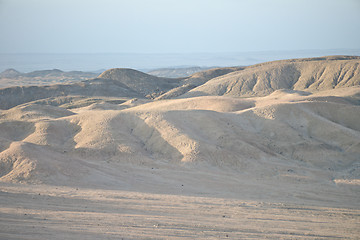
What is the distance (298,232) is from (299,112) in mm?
22863

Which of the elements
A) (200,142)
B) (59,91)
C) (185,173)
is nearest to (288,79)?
(59,91)

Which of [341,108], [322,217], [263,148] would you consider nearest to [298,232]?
[322,217]

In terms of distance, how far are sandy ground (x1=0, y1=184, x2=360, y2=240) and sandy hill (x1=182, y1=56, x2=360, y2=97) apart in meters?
64.7

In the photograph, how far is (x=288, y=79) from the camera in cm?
9275

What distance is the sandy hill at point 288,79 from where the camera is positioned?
8400 centimetres

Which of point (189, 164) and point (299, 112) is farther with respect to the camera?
point (299, 112)

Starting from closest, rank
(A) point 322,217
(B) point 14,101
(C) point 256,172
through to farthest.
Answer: (A) point 322,217, (C) point 256,172, (B) point 14,101

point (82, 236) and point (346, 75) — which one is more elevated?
point (346, 75)

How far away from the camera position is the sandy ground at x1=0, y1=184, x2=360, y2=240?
1342 cm

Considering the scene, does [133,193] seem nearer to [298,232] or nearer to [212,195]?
[212,195]

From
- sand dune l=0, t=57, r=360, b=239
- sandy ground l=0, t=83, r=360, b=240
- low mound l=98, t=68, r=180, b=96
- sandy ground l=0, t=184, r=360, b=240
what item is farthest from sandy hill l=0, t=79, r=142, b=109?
sandy ground l=0, t=184, r=360, b=240

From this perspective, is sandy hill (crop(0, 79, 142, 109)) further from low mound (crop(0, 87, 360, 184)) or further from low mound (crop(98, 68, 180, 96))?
low mound (crop(0, 87, 360, 184))

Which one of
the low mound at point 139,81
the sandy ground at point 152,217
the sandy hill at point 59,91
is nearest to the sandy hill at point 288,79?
the sandy hill at point 59,91

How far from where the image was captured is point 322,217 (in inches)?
691
